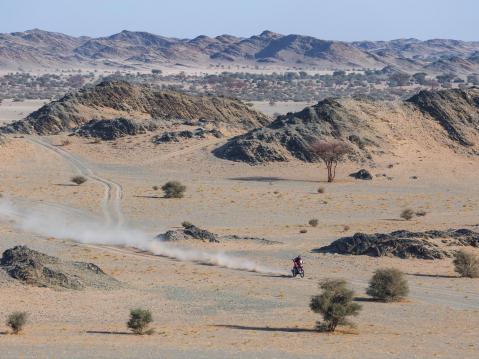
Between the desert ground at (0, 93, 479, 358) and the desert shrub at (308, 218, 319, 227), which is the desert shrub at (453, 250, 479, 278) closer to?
the desert ground at (0, 93, 479, 358)

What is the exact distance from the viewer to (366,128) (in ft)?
248

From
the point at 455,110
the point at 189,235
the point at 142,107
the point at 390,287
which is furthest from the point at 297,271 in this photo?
the point at 142,107

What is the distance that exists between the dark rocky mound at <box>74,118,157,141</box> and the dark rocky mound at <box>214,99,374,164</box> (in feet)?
36.1

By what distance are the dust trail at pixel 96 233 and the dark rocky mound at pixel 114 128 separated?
28327 mm

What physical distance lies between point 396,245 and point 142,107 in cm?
6037

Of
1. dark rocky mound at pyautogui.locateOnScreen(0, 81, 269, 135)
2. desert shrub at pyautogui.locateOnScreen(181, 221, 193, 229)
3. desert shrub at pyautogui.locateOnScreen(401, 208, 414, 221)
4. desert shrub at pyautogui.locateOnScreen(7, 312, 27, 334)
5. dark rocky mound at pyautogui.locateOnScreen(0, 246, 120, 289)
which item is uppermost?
dark rocky mound at pyautogui.locateOnScreen(0, 81, 269, 135)

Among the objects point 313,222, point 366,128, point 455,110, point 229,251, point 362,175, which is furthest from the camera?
point 455,110

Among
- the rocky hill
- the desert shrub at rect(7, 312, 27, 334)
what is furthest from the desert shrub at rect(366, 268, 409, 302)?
the rocky hill

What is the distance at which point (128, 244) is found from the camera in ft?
135

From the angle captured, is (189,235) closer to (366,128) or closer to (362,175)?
(362,175)

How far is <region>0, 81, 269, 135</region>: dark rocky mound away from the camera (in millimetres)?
93688

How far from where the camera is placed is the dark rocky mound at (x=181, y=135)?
79.2 meters

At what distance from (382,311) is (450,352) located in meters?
5.69

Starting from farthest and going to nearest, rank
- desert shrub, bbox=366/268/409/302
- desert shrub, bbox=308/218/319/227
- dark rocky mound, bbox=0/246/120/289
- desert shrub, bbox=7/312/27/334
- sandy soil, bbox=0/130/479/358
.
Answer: desert shrub, bbox=308/218/319/227, dark rocky mound, bbox=0/246/120/289, desert shrub, bbox=366/268/409/302, desert shrub, bbox=7/312/27/334, sandy soil, bbox=0/130/479/358
